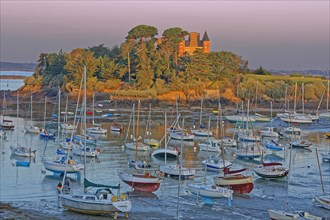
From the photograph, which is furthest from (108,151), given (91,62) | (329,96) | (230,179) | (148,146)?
(329,96)

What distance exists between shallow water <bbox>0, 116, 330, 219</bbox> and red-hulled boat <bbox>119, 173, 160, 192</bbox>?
1.31 feet

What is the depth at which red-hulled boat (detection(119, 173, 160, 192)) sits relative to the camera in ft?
102

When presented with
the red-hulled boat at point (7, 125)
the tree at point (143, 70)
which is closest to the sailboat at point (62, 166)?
the red-hulled boat at point (7, 125)

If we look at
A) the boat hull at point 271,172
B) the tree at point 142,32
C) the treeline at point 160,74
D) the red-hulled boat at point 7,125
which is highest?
the tree at point 142,32

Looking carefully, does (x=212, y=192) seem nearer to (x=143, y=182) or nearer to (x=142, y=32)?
(x=143, y=182)

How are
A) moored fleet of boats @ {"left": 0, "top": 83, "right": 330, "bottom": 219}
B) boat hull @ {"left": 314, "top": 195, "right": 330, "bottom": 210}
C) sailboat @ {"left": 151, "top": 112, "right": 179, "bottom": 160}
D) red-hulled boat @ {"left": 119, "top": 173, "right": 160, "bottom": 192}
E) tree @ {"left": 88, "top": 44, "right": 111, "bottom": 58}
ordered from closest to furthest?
moored fleet of boats @ {"left": 0, "top": 83, "right": 330, "bottom": 219}, boat hull @ {"left": 314, "top": 195, "right": 330, "bottom": 210}, red-hulled boat @ {"left": 119, "top": 173, "right": 160, "bottom": 192}, sailboat @ {"left": 151, "top": 112, "right": 179, "bottom": 160}, tree @ {"left": 88, "top": 44, "right": 111, "bottom": 58}

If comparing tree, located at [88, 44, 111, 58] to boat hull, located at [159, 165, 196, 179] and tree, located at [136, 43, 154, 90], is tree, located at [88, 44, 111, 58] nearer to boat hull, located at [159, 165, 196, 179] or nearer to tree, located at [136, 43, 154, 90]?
tree, located at [136, 43, 154, 90]

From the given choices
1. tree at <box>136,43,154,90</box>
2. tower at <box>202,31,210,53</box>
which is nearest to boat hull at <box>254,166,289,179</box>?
tree at <box>136,43,154,90</box>

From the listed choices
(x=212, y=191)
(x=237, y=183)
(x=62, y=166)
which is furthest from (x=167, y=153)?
(x=212, y=191)

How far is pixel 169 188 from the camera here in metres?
32.8

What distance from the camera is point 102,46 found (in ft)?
364

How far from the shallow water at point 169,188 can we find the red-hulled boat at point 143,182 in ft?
1.31

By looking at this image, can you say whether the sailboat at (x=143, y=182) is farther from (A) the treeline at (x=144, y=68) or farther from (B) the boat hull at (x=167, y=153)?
(A) the treeline at (x=144, y=68)

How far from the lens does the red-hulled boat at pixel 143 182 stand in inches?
1227
